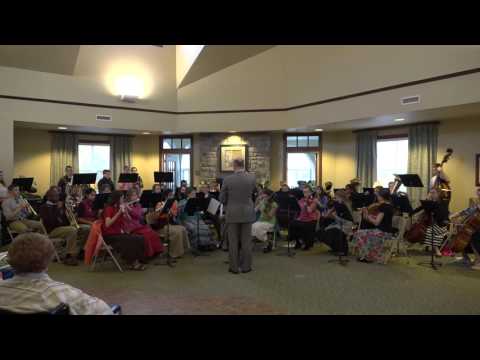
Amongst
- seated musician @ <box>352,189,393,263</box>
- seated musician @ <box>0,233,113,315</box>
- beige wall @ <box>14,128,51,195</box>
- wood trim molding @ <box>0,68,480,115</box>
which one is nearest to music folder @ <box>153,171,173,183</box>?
wood trim molding @ <box>0,68,480,115</box>

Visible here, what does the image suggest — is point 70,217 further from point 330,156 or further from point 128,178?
point 330,156

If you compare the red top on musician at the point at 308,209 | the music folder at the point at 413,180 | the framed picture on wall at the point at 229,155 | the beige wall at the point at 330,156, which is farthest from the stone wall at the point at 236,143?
the music folder at the point at 413,180

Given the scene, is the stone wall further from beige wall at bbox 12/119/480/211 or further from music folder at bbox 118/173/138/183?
music folder at bbox 118/173/138/183

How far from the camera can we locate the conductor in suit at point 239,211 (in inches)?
223

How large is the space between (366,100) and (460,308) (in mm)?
6101

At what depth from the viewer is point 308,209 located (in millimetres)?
7590

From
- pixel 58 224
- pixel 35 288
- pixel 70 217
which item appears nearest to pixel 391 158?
pixel 70 217

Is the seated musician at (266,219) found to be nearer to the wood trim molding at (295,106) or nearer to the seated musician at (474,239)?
the seated musician at (474,239)

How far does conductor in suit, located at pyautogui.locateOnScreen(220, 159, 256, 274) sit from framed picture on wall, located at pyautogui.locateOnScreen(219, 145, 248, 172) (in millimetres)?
6664

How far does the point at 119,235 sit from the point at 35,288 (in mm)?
4078

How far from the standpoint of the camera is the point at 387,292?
4793 millimetres

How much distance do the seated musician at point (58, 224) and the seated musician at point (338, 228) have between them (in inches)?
175

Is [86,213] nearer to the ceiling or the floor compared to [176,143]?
nearer to the floor
